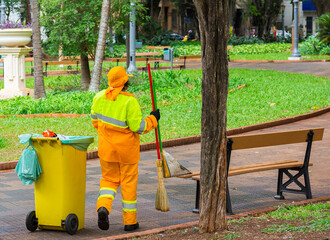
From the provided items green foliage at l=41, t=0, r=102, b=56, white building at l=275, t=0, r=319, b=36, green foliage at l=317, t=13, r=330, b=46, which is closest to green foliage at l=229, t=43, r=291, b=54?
green foliage at l=317, t=13, r=330, b=46

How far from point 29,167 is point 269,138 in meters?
2.79

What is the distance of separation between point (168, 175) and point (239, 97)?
34.8ft

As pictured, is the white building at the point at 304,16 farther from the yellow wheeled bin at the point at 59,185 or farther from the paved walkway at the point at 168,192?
the yellow wheeled bin at the point at 59,185

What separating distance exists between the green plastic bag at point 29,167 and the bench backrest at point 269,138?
2129mm

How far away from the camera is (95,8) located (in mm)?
19469

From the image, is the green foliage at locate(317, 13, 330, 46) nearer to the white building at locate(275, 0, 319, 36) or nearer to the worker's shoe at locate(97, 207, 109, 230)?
the worker's shoe at locate(97, 207, 109, 230)

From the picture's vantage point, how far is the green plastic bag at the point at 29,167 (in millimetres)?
6168

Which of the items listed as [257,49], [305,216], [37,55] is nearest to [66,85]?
[37,55]

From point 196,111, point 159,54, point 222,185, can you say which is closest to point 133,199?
point 222,185

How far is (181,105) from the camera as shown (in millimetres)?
15805

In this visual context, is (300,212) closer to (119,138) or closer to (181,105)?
(119,138)

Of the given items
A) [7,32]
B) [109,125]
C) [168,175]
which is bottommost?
[168,175]

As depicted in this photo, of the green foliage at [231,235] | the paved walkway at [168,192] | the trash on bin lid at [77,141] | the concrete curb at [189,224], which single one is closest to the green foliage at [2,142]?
the paved walkway at [168,192]

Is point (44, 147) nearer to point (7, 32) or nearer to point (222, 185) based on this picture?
point (222, 185)
